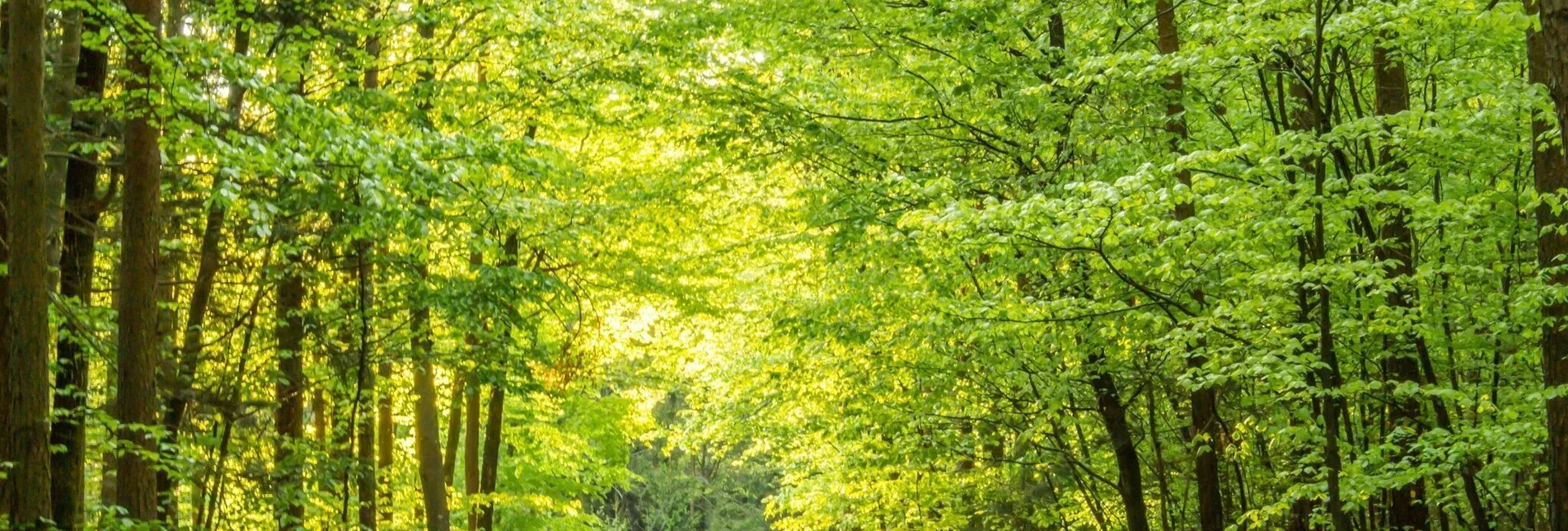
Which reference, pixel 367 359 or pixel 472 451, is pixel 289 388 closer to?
pixel 367 359

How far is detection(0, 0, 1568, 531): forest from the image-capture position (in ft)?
25.7

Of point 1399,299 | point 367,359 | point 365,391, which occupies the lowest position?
point 365,391

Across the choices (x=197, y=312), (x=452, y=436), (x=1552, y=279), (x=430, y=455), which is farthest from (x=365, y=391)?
(x=1552, y=279)

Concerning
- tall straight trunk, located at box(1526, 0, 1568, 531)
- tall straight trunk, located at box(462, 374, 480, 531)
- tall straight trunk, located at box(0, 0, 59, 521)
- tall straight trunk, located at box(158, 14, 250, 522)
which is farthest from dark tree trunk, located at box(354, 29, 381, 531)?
tall straight trunk, located at box(1526, 0, 1568, 531)

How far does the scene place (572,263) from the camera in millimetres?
16422

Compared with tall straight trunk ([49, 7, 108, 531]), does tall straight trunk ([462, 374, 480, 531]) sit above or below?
below

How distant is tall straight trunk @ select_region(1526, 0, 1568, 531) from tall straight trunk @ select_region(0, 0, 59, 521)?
8353mm

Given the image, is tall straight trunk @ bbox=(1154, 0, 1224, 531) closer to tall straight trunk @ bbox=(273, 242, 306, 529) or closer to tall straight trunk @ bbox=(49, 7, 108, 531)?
tall straight trunk @ bbox=(273, 242, 306, 529)

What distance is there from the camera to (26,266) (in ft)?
23.3

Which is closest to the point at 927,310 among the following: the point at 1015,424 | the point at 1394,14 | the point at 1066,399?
the point at 1066,399

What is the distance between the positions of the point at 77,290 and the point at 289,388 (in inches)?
158

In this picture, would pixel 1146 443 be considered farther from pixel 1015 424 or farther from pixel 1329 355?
pixel 1329 355

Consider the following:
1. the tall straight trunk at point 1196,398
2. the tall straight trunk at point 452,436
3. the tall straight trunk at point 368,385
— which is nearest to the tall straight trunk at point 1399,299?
the tall straight trunk at point 1196,398

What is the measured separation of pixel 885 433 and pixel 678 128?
4.49 m
